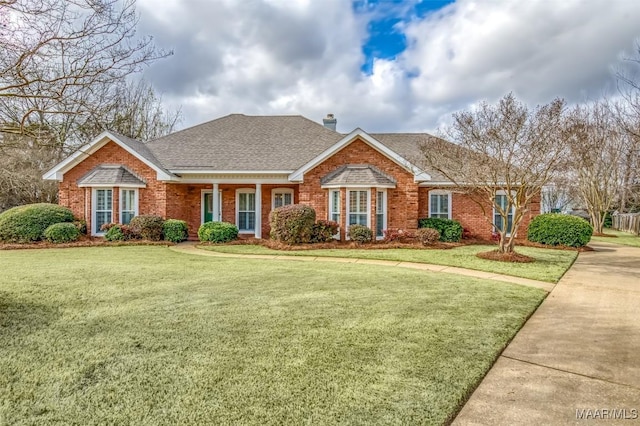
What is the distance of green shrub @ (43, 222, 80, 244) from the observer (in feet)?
49.5

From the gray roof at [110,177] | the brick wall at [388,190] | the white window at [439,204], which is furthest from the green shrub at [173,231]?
the white window at [439,204]

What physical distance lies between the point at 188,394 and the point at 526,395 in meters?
2.99

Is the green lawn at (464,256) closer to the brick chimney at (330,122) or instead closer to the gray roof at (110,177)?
the gray roof at (110,177)

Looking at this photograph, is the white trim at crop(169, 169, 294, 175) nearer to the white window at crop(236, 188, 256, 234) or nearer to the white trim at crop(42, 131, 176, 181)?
the white trim at crop(42, 131, 176, 181)

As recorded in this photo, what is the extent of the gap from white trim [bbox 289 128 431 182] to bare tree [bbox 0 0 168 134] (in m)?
10.4

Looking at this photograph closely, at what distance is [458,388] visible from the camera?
10.8 ft

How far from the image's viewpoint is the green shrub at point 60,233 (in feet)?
49.5

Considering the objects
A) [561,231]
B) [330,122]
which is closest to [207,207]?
[330,122]

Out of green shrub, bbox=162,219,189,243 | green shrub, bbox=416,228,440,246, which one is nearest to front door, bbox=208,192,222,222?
green shrub, bbox=162,219,189,243

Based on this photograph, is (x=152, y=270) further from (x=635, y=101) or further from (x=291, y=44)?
(x=635, y=101)

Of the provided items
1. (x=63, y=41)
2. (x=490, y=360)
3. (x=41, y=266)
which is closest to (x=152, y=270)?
(x=41, y=266)

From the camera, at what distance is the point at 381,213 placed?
16109 mm

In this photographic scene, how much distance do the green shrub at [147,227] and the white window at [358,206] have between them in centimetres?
838

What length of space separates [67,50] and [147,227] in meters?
→ 11.3
